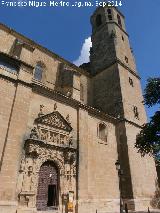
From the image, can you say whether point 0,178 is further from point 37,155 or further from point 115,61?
point 115,61

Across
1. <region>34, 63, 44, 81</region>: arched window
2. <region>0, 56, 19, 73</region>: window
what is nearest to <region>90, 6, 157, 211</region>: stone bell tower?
<region>34, 63, 44, 81</region>: arched window

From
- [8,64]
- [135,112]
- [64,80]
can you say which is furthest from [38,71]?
[135,112]

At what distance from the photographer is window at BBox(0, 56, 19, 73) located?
13306mm

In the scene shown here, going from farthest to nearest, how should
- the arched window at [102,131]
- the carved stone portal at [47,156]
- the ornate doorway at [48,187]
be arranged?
1. the arched window at [102,131]
2. the ornate doorway at [48,187]
3. the carved stone portal at [47,156]

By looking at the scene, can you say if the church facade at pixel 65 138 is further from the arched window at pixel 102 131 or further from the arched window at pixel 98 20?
the arched window at pixel 98 20

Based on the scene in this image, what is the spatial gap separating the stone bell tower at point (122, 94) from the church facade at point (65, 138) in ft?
0.29

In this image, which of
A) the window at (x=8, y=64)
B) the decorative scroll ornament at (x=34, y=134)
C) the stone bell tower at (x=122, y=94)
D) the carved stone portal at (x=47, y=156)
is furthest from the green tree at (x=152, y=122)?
the window at (x=8, y=64)

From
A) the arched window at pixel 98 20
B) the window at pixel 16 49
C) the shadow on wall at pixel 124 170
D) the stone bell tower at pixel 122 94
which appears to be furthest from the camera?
the arched window at pixel 98 20

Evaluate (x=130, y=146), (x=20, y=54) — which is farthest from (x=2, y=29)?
(x=130, y=146)

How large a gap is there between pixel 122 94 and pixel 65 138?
847cm

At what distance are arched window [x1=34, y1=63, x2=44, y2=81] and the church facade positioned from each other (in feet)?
0.35

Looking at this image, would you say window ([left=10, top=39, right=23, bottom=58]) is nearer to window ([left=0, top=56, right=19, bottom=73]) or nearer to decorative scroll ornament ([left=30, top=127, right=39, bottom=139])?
window ([left=0, top=56, right=19, bottom=73])

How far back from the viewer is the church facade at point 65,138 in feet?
38.6

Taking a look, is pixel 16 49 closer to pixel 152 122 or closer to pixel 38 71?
pixel 38 71
